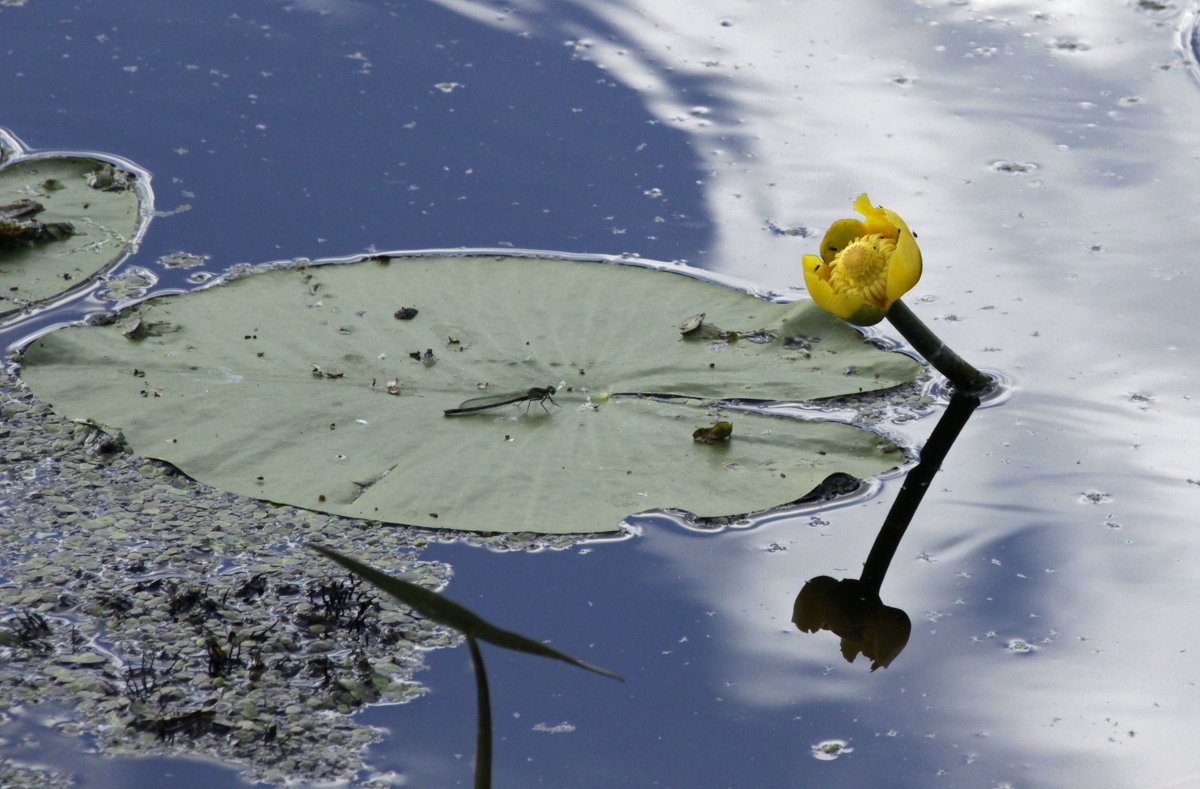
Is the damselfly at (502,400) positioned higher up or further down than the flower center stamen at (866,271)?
further down

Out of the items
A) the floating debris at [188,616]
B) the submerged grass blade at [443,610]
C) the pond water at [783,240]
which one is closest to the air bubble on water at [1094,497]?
the pond water at [783,240]

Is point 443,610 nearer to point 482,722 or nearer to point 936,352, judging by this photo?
point 482,722

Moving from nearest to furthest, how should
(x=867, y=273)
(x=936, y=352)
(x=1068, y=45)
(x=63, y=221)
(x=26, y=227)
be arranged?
(x=867, y=273), (x=936, y=352), (x=26, y=227), (x=63, y=221), (x=1068, y=45)

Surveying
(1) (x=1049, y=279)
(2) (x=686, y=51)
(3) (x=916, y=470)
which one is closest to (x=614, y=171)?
(2) (x=686, y=51)

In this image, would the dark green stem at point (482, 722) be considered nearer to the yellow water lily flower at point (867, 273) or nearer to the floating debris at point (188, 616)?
the floating debris at point (188, 616)

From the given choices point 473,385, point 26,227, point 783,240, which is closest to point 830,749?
point 473,385

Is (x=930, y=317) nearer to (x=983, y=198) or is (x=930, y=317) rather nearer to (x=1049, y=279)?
(x=1049, y=279)
